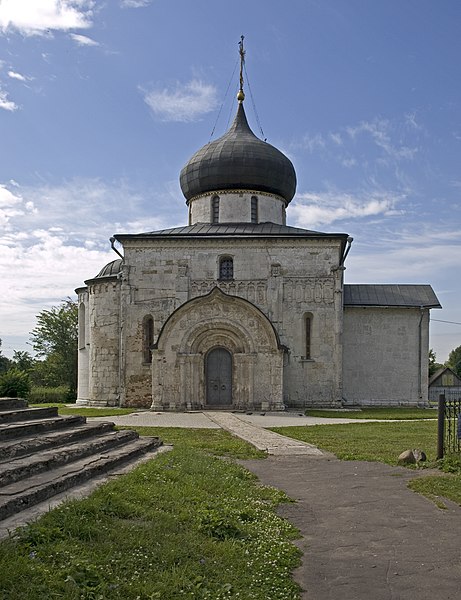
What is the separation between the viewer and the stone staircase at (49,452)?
6371mm

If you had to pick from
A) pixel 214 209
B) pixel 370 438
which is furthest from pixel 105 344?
pixel 370 438

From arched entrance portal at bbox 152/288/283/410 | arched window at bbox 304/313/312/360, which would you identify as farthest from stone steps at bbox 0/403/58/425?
arched window at bbox 304/313/312/360

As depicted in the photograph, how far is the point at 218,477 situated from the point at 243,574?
3.62 meters

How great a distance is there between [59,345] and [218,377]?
21.8 m

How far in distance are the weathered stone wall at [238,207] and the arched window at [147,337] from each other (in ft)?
18.7

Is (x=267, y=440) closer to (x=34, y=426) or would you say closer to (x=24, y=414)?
(x=24, y=414)

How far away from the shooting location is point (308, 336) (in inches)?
1005

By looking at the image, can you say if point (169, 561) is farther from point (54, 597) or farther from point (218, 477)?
point (218, 477)

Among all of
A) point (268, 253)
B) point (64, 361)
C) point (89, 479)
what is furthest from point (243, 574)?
point (64, 361)

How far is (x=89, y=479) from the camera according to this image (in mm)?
7699

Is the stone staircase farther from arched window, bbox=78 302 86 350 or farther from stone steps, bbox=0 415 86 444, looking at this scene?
arched window, bbox=78 302 86 350

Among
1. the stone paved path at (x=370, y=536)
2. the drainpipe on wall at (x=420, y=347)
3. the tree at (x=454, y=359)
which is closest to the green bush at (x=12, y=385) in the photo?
the stone paved path at (x=370, y=536)

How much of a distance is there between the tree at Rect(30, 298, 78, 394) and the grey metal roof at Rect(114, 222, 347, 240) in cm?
1873

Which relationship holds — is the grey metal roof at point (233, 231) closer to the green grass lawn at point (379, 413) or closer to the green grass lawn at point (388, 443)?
the green grass lawn at point (379, 413)
